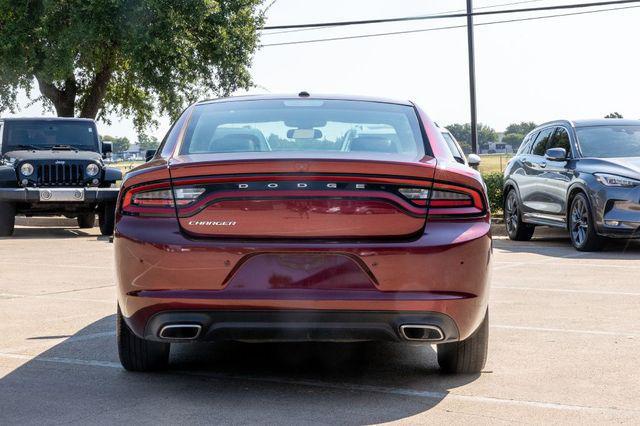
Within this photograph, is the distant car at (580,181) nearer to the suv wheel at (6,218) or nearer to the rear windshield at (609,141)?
the rear windshield at (609,141)

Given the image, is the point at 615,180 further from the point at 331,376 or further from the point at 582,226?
the point at 331,376

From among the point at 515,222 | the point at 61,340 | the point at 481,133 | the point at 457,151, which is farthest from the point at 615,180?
the point at 481,133

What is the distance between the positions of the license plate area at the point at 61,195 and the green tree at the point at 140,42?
10.9 meters

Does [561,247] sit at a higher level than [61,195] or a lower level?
lower

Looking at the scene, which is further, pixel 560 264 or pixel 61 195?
pixel 61 195

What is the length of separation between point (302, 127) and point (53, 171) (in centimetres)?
1276

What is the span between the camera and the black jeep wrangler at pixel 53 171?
695 inches

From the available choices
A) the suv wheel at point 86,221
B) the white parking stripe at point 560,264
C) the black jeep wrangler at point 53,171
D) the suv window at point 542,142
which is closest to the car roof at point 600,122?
the suv window at point 542,142

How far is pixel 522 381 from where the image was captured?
5578 millimetres

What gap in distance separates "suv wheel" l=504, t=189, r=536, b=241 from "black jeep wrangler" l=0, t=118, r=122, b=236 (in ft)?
21.4

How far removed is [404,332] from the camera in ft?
16.3

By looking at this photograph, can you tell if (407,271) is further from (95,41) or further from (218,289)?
(95,41)

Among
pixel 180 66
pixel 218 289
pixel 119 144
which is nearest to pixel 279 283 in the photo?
pixel 218 289

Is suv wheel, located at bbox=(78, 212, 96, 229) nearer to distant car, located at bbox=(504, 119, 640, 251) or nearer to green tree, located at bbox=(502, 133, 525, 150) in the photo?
distant car, located at bbox=(504, 119, 640, 251)
